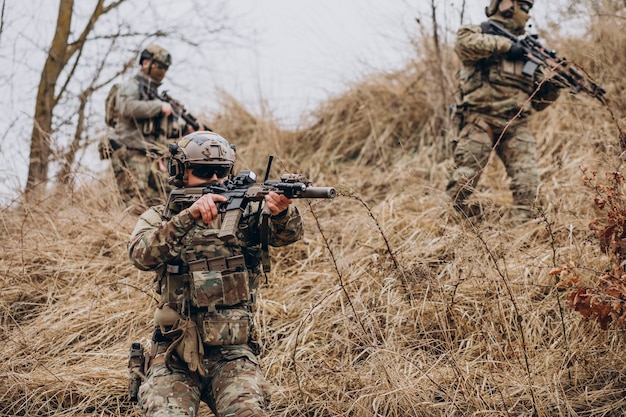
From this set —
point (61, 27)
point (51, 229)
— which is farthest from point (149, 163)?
point (61, 27)

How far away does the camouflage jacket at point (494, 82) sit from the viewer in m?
5.73

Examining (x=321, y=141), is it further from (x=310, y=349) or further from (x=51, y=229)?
(x=310, y=349)

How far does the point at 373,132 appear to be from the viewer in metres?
7.77

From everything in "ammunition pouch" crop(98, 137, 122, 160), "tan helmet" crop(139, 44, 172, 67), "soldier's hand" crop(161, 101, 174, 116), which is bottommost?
"ammunition pouch" crop(98, 137, 122, 160)

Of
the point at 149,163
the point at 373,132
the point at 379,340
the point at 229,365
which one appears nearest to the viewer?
the point at 229,365

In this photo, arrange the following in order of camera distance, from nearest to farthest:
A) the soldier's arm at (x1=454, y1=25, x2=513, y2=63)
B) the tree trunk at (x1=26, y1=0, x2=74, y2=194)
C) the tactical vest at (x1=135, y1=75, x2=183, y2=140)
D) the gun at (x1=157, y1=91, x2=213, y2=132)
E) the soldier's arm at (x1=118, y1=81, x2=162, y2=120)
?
the soldier's arm at (x1=454, y1=25, x2=513, y2=63)
the soldier's arm at (x1=118, y1=81, x2=162, y2=120)
the tactical vest at (x1=135, y1=75, x2=183, y2=140)
the gun at (x1=157, y1=91, x2=213, y2=132)
the tree trunk at (x1=26, y1=0, x2=74, y2=194)

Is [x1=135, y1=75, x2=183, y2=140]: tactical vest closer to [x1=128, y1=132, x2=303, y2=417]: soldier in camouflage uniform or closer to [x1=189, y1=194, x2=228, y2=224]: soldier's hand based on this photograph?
[x1=128, y1=132, x2=303, y2=417]: soldier in camouflage uniform

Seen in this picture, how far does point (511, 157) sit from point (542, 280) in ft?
4.69

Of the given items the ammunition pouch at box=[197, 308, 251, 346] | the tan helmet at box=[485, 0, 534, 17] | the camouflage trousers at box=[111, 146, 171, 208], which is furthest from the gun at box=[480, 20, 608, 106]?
the ammunition pouch at box=[197, 308, 251, 346]

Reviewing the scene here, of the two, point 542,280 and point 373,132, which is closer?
point 542,280

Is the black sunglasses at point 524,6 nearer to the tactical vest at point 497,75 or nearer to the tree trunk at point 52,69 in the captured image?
the tactical vest at point 497,75

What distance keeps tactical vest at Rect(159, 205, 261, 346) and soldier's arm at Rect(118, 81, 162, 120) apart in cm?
348

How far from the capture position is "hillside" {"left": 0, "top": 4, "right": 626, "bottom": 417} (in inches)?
151

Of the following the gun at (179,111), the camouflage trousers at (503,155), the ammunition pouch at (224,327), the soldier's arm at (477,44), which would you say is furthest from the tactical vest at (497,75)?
the ammunition pouch at (224,327)
